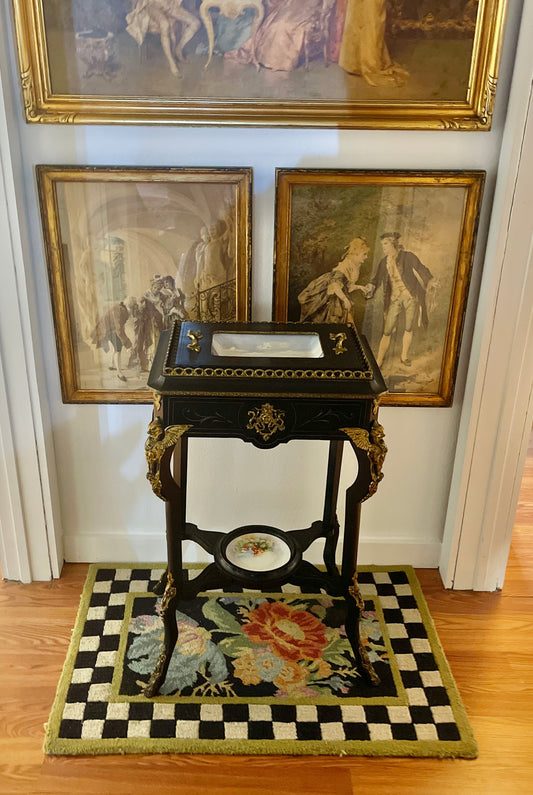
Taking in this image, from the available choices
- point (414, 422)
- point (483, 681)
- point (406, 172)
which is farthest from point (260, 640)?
point (406, 172)

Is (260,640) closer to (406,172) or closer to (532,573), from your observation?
(532,573)

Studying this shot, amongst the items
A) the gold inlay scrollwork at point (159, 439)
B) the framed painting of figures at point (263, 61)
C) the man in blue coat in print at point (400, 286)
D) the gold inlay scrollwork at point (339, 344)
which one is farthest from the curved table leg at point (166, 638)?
the framed painting of figures at point (263, 61)

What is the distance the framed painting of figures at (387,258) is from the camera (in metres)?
2.40

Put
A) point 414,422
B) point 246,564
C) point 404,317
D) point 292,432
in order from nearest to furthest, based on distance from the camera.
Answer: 1. point 292,432
2. point 246,564
3. point 404,317
4. point 414,422

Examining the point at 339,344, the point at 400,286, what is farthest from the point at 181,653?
the point at 400,286

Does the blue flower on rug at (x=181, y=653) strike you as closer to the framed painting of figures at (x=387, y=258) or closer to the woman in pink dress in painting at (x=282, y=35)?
the framed painting of figures at (x=387, y=258)

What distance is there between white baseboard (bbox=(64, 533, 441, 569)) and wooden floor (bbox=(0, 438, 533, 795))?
0.13m

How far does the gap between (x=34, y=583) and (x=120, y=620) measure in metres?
0.43

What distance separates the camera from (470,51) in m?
2.23

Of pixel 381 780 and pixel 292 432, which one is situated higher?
pixel 292 432

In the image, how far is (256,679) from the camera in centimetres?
245

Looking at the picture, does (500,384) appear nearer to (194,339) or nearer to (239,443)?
(239,443)

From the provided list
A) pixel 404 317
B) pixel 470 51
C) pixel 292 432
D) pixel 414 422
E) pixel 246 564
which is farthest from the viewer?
pixel 414 422

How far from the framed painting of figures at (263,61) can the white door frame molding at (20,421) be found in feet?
0.66
